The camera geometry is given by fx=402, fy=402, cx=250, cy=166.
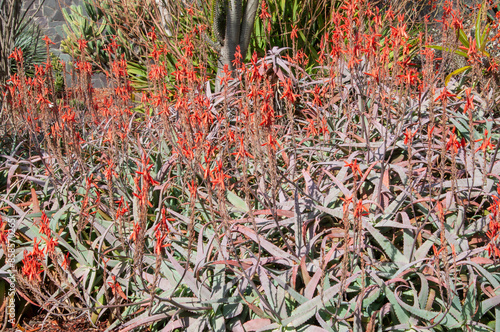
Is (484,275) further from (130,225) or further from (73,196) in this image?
(73,196)

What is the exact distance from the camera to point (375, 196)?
172cm

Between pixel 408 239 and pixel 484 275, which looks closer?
pixel 484 275

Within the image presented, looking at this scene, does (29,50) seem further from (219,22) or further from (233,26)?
(233,26)

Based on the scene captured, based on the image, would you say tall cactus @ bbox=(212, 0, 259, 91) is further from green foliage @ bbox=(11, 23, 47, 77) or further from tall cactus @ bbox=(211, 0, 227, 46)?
green foliage @ bbox=(11, 23, 47, 77)

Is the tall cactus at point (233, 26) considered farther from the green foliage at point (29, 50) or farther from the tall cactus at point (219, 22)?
the green foliage at point (29, 50)

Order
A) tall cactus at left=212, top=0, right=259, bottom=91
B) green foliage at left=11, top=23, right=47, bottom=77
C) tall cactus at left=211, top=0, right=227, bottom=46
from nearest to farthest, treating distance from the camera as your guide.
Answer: tall cactus at left=212, top=0, right=259, bottom=91 < tall cactus at left=211, top=0, right=227, bottom=46 < green foliage at left=11, top=23, right=47, bottom=77

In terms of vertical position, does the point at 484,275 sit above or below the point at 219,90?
below

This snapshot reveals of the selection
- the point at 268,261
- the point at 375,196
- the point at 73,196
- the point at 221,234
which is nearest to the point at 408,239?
the point at 375,196

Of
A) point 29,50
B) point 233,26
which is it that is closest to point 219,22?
point 233,26

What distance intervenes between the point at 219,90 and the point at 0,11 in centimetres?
167

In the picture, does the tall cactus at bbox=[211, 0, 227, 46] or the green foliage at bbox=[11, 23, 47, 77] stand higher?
the tall cactus at bbox=[211, 0, 227, 46]

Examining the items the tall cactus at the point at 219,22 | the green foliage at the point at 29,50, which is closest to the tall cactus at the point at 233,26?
the tall cactus at the point at 219,22

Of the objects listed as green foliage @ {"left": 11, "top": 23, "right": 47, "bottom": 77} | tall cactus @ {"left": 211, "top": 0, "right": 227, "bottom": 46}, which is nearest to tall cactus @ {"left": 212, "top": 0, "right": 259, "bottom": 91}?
tall cactus @ {"left": 211, "top": 0, "right": 227, "bottom": 46}

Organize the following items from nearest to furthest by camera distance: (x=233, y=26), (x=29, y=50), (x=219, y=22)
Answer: (x=233, y=26) < (x=219, y=22) < (x=29, y=50)
